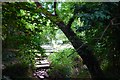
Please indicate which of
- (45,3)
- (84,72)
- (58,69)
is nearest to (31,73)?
(58,69)

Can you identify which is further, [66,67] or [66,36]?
[66,67]

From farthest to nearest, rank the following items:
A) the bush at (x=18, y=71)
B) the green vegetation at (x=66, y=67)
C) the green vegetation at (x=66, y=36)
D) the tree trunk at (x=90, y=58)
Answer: the green vegetation at (x=66, y=67) < the bush at (x=18, y=71) < the tree trunk at (x=90, y=58) < the green vegetation at (x=66, y=36)

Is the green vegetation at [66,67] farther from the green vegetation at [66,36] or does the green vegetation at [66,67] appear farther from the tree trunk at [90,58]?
the tree trunk at [90,58]

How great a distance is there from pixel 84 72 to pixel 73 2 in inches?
49.0

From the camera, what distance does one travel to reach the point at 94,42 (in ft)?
8.13

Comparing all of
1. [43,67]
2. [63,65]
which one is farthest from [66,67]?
[43,67]

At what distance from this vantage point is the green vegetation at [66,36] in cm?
153

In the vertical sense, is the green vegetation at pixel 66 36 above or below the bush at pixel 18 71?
above

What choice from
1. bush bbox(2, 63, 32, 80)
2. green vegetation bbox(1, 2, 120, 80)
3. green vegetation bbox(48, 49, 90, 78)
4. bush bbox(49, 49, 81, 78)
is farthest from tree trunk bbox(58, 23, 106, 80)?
bush bbox(2, 63, 32, 80)

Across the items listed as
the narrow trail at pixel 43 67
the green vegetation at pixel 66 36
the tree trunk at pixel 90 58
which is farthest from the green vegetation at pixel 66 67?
the tree trunk at pixel 90 58

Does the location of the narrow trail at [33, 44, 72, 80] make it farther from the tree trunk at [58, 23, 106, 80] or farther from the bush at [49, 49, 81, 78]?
the tree trunk at [58, 23, 106, 80]

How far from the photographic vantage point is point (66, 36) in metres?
3.10

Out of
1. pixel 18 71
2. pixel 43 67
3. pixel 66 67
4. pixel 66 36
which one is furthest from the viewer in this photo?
pixel 43 67

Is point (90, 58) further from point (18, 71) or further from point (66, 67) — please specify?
point (18, 71)
